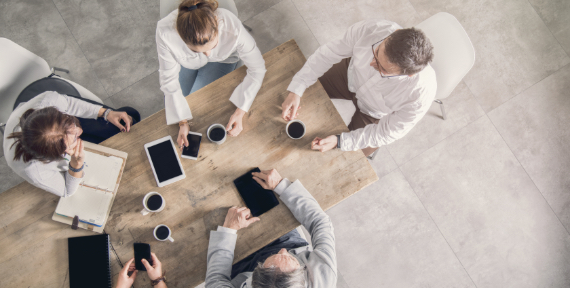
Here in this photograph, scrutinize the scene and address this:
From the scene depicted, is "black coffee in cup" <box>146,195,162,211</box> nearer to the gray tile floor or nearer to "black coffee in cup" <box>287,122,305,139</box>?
"black coffee in cup" <box>287,122,305,139</box>

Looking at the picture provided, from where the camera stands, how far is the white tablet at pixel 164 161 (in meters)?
1.38

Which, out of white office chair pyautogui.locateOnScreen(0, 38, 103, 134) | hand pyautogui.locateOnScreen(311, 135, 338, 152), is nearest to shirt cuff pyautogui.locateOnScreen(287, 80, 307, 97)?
hand pyautogui.locateOnScreen(311, 135, 338, 152)

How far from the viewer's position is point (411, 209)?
2.30m

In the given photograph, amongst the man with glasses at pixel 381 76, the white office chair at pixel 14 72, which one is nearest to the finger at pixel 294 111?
the man with glasses at pixel 381 76

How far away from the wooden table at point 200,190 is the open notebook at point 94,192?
0.16ft

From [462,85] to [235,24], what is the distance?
6.64ft

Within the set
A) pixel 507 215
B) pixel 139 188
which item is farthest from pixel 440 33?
pixel 139 188

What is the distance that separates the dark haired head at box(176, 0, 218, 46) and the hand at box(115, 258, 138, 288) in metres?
1.06

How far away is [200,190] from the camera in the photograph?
54.6 inches

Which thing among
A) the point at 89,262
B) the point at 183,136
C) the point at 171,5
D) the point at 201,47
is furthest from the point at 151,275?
the point at 171,5

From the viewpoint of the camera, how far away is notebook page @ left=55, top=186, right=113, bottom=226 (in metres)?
→ 1.32

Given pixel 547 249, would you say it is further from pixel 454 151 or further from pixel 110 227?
pixel 110 227

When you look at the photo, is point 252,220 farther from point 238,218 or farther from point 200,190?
point 200,190

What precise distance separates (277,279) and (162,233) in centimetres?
60
